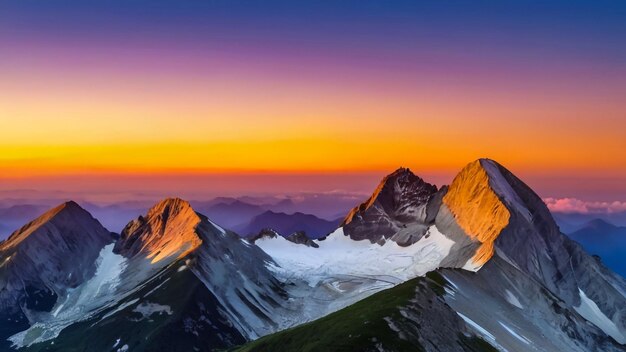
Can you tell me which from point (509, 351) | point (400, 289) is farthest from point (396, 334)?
point (509, 351)

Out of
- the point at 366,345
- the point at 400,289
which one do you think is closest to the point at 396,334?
the point at 366,345

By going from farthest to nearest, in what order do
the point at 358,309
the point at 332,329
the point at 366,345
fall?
the point at 358,309 → the point at 332,329 → the point at 366,345

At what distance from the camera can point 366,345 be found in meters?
144

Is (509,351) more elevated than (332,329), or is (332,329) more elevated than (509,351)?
(332,329)

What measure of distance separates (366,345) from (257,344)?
50.2 m

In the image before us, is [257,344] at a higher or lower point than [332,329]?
lower

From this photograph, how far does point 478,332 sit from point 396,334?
4630 cm

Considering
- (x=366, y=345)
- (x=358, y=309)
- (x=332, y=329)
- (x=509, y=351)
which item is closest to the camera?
(x=366, y=345)

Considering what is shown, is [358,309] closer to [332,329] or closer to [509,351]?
[332,329]

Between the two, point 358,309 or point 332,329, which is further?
point 358,309

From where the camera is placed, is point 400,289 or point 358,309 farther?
point 400,289

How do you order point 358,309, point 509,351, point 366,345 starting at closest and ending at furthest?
1. point 366,345
2. point 358,309
3. point 509,351

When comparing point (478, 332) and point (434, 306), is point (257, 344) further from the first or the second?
point (478, 332)

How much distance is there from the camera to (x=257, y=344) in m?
187
